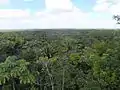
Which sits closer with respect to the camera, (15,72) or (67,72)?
(67,72)

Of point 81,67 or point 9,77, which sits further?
point 81,67

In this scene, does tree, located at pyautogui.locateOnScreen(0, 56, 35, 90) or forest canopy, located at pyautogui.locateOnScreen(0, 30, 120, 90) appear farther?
tree, located at pyautogui.locateOnScreen(0, 56, 35, 90)

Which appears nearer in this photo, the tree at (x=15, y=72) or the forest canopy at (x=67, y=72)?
the forest canopy at (x=67, y=72)

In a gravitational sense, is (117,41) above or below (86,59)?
above

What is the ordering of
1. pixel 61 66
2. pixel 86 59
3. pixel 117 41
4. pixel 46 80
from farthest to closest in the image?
pixel 86 59 → pixel 46 80 → pixel 61 66 → pixel 117 41

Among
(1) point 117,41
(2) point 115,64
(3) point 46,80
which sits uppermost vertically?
(1) point 117,41

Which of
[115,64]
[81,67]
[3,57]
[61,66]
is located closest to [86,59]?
[81,67]

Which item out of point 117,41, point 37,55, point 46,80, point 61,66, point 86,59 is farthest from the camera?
point 37,55

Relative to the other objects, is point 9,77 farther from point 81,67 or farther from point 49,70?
point 81,67

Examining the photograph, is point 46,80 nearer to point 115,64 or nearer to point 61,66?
point 61,66
